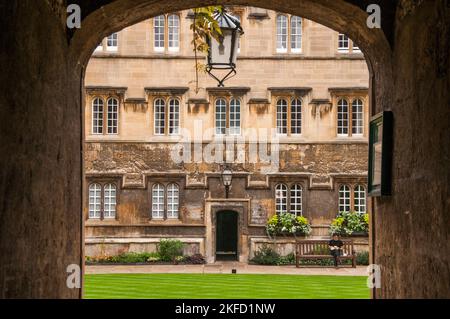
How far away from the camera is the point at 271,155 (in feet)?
86.3

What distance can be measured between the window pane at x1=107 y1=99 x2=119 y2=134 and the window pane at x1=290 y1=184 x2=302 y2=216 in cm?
674

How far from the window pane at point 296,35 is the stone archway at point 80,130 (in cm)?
2103

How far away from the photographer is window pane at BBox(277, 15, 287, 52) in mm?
27219

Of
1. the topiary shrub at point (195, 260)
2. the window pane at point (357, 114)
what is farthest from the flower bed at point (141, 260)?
the window pane at point (357, 114)

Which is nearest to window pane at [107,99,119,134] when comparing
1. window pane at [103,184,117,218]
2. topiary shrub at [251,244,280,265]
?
window pane at [103,184,117,218]

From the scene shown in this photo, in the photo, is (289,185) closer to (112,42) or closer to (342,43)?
(342,43)

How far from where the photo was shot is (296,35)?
89.4 ft

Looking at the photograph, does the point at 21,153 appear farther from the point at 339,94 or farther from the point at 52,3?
the point at 339,94

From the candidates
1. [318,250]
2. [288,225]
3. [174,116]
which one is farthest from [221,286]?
[174,116]

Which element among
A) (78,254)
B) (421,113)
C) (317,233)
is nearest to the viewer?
(421,113)

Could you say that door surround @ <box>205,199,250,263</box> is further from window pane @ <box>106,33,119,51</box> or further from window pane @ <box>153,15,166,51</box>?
window pane @ <box>106,33,119,51</box>

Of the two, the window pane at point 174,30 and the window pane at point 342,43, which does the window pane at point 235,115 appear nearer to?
the window pane at point 174,30

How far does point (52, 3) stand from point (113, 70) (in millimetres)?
22173
